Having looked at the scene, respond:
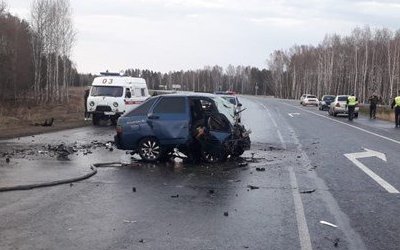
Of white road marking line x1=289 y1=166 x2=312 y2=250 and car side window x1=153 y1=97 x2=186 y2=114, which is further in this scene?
car side window x1=153 y1=97 x2=186 y2=114

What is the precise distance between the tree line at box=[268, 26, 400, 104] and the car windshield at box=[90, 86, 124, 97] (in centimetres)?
6217

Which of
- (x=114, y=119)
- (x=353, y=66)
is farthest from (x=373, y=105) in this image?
(x=353, y=66)

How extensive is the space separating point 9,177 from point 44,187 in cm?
118

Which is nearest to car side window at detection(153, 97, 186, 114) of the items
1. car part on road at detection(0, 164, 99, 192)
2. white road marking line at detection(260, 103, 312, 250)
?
car part on road at detection(0, 164, 99, 192)

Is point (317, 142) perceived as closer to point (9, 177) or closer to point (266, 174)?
point (266, 174)

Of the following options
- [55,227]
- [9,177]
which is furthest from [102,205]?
[9,177]

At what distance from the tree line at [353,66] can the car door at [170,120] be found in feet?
239

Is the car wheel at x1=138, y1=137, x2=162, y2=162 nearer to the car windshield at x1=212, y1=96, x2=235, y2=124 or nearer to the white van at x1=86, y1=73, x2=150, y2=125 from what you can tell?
the car windshield at x1=212, y1=96, x2=235, y2=124

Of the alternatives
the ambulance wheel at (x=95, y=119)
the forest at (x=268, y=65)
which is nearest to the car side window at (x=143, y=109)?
the ambulance wheel at (x=95, y=119)

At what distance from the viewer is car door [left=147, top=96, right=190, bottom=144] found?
13.0 meters

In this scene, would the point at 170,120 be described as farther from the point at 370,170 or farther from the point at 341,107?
the point at 341,107

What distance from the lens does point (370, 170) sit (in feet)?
39.7

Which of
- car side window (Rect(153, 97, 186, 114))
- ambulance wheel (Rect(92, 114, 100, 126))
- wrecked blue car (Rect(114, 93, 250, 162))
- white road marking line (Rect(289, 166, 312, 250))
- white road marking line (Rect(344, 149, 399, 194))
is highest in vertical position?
car side window (Rect(153, 97, 186, 114))

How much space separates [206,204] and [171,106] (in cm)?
539
